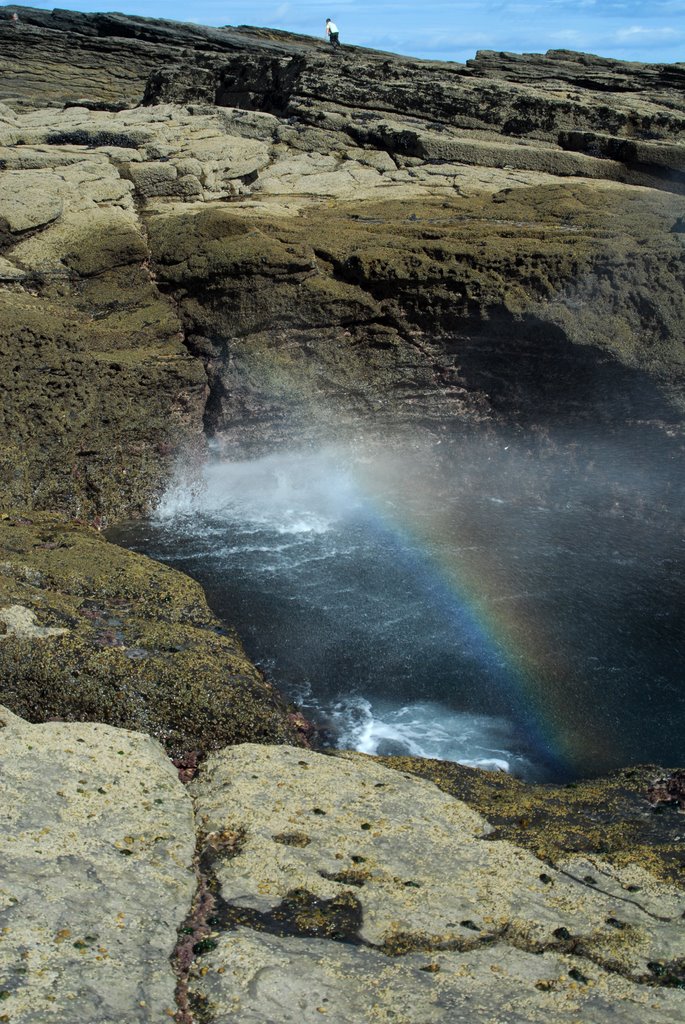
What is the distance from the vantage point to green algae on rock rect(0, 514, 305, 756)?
17.4m

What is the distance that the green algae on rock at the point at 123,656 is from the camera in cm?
1741

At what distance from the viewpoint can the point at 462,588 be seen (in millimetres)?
24328

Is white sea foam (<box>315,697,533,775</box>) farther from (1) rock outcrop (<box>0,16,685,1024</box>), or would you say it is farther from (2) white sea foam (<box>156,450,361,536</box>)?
(2) white sea foam (<box>156,450,361,536</box>)

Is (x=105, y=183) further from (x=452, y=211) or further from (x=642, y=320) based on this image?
(x=642, y=320)

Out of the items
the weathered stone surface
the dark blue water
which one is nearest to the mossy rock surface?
the dark blue water

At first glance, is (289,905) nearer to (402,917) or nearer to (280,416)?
(402,917)

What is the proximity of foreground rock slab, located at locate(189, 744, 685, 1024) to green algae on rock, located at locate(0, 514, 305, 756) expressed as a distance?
184 centimetres

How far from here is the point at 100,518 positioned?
2753 centimetres

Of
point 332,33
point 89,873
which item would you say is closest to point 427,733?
point 89,873

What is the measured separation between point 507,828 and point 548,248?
22.2 m

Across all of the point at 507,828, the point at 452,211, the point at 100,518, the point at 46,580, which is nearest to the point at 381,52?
the point at 452,211

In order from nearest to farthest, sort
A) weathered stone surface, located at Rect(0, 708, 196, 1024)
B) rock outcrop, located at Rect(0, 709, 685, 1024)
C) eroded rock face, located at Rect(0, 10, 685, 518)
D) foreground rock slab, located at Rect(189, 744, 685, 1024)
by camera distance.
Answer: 1. weathered stone surface, located at Rect(0, 708, 196, 1024)
2. rock outcrop, located at Rect(0, 709, 685, 1024)
3. foreground rock slab, located at Rect(189, 744, 685, 1024)
4. eroded rock face, located at Rect(0, 10, 685, 518)

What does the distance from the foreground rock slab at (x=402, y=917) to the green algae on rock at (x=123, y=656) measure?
1.84 meters

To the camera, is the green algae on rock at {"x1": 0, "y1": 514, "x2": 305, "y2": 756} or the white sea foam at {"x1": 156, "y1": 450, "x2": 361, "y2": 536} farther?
the white sea foam at {"x1": 156, "y1": 450, "x2": 361, "y2": 536}
